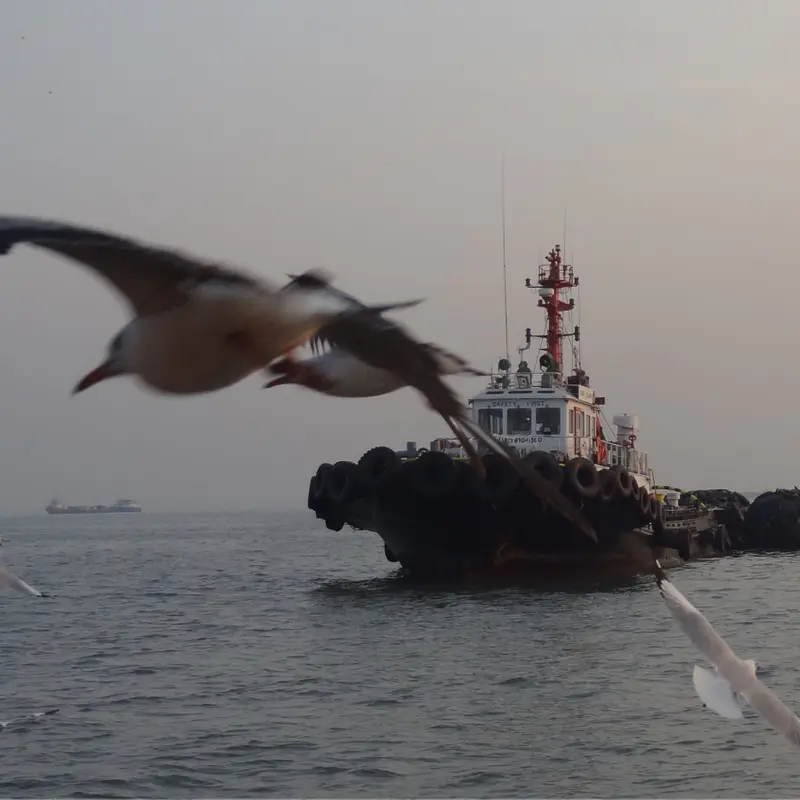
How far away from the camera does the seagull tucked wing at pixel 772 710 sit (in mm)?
4832

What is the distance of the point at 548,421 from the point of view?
30125mm

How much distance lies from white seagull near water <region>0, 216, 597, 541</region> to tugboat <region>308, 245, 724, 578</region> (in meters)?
21.6

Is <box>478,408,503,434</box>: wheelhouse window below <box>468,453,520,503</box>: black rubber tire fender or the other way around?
the other way around

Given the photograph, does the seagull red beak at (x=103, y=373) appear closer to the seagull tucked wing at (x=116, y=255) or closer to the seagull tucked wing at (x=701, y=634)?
the seagull tucked wing at (x=116, y=255)

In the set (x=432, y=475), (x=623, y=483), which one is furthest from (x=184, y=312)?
(x=623, y=483)

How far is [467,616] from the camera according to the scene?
2203cm

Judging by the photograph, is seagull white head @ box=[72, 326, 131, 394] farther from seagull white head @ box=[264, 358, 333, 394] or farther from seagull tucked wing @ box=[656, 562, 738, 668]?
seagull tucked wing @ box=[656, 562, 738, 668]

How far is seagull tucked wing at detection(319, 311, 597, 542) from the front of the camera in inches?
101

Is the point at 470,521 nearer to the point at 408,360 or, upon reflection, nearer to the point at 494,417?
the point at 494,417

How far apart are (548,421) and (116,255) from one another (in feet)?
91.6

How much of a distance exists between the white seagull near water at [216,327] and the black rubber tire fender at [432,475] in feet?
75.1

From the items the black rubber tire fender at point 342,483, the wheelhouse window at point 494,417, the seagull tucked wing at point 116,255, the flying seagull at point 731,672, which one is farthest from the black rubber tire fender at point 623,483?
the seagull tucked wing at point 116,255

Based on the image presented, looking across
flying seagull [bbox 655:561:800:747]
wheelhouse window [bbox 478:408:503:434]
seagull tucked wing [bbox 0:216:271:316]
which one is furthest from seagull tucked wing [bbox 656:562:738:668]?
wheelhouse window [bbox 478:408:503:434]

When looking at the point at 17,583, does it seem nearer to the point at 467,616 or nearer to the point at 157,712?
the point at 157,712
